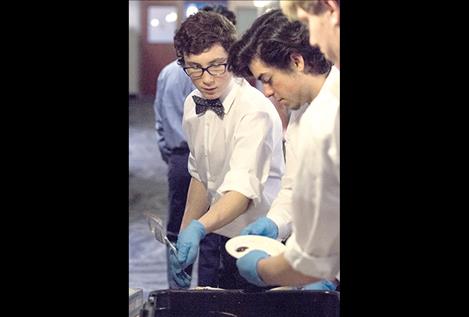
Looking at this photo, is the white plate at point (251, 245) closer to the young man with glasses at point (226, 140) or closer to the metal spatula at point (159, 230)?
the young man with glasses at point (226, 140)

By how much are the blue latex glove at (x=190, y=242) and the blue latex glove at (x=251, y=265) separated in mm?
147

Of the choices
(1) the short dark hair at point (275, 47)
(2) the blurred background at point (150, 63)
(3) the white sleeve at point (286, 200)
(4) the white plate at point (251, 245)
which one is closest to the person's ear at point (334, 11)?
(1) the short dark hair at point (275, 47)

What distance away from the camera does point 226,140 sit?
7.45 ft

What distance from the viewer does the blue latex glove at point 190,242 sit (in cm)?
225

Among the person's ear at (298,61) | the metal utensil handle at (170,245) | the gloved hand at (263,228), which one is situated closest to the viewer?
the person's ear at (298,61)

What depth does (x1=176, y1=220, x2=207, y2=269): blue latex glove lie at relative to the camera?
2246mm

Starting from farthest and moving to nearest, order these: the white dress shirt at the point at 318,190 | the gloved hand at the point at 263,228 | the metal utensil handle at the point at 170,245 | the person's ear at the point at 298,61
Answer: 1. the metal utensil handle at the point at 170,245
2. the gloved hand at the point at 263,228
3. the person's ear at the point at 298,61
4. the white dress shirt at the point at 318,190

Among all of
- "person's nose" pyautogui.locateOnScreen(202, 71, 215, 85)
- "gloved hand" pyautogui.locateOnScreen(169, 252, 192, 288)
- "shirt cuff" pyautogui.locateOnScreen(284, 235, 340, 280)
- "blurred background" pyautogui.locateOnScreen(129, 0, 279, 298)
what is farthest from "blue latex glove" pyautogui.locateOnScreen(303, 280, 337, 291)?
"person's nose" pyautogui.locateOnScreen(202, 71, 215, 85)

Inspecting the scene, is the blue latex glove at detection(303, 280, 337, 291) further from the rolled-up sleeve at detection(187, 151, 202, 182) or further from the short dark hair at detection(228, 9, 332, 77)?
the short dark hair at detection(228, 9, 332, 77)

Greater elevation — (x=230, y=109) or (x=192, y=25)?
(x=192, y=25)
